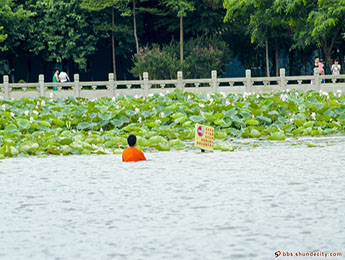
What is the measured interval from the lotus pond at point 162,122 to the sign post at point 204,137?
756 mm

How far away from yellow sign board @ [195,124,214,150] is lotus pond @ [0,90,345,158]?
0.76 m

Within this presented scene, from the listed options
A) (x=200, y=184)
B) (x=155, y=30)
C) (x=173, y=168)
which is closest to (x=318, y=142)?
(x=173, y=168)

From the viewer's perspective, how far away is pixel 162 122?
17109mm

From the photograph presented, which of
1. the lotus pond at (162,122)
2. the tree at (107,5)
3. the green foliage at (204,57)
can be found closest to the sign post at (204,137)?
the lotus pond at (162,122)

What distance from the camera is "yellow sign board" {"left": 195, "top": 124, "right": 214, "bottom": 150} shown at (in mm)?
12611

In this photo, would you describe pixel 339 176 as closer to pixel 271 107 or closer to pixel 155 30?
pixel 271 107

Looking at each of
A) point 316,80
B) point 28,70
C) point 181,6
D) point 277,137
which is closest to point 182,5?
point 181,6

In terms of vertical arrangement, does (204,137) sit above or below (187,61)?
below

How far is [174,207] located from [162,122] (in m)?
9.19

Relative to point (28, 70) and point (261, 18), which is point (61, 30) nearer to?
point (28, 70)

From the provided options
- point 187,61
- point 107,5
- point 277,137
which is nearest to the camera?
point 277,137

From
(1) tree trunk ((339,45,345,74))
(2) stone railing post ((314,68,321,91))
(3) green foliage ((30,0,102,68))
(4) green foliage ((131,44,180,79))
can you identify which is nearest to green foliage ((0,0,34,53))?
(3) green foliage ((30,0,102,68))

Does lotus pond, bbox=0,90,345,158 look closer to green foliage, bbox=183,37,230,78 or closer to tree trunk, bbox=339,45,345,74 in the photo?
green foliage, bbox=183,37,230,78

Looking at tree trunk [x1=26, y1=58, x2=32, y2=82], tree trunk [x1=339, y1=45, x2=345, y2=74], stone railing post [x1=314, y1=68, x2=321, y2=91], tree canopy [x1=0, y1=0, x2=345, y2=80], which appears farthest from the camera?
tree trunk [x1=26, y1=58, x2=32, y2=82]
